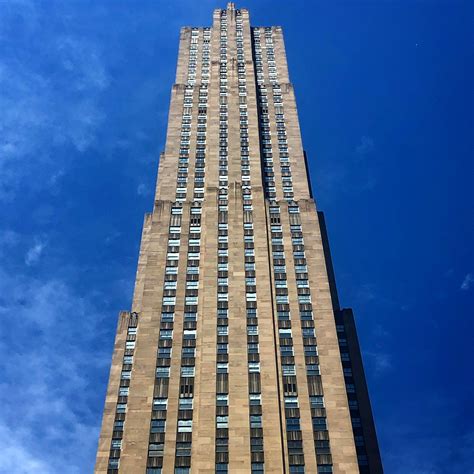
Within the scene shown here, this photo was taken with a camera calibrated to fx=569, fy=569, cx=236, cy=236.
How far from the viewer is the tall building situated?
63125 millimetres

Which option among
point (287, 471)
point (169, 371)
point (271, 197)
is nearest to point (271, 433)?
point (287, 471)

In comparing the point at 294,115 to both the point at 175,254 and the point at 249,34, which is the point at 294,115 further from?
the point at 175,254

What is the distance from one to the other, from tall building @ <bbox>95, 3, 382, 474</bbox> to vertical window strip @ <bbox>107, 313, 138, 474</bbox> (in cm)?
16

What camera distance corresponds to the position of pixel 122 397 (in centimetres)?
7175

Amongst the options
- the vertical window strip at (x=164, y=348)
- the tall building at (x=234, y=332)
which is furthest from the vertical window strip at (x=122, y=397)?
the vertical window strip at (x=164, y=348)

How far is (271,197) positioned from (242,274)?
2165 cm

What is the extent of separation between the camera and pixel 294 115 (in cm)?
11588

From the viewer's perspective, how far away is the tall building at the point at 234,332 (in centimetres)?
6312

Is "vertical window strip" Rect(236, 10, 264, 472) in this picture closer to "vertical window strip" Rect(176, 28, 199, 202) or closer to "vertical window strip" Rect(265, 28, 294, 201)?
"vertical window strip" Rect(265, 28, 294, 201)

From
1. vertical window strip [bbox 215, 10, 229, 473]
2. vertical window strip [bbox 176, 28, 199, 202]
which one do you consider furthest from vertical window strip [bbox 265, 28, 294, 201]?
vertical window strip [bbox 176, 28, 199, 202]

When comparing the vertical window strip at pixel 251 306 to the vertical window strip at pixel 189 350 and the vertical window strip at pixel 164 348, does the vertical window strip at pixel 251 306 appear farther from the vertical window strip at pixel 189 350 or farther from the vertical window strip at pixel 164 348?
the vertical window strip at pixel 164 348

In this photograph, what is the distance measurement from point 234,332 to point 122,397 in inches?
641

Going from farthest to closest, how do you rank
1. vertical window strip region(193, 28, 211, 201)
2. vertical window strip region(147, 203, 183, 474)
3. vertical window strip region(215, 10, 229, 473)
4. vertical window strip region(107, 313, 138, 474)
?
vertical window strip region(193, 28, 211, 201) → vertical window strip region(107, 313, 138, 474) → vertical window strip region(147, 203, 183, 474) → vertical window strip region(215, 10, 229, 473)

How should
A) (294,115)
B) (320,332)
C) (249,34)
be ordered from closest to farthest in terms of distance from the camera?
(320,332) < (294,115) < (249,34)
